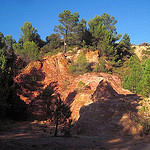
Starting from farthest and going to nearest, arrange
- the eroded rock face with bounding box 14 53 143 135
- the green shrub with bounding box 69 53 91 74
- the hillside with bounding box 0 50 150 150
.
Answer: the green shrub with bounding box 69 53 91 74, the eroded rock face with bounding box 14 53 143 135, the hillside with bounding box 0 50 150 150

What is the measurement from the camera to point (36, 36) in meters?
53.3

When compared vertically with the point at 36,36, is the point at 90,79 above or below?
below

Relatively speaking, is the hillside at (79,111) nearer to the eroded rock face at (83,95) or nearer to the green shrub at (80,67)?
the eroded rock face at (83,95)

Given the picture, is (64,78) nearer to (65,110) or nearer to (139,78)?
(139,78)

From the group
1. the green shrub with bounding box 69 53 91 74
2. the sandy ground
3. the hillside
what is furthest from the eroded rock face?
the sandy ground

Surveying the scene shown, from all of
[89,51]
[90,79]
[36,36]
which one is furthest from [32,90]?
[36,36]

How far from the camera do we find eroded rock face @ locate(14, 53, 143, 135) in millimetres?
11547

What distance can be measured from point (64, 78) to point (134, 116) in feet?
64.1

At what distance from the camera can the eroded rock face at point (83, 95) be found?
11547 mm

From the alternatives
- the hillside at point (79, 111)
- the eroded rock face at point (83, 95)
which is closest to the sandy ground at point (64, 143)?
the hillside at point (79, 111)

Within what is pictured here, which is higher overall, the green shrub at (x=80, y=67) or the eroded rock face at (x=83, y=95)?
the green shrub at (x=80, y=67)

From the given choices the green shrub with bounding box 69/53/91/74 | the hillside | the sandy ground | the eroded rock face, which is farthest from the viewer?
the green shrub with bounding box 69/53/91/74

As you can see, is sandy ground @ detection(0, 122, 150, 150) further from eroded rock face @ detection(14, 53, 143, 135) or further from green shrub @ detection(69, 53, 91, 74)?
green shrub @ detection(69, 53, 91, 74)

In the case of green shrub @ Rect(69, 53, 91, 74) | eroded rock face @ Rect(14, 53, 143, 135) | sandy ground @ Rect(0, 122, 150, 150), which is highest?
green shrub @ Rect(69, 53, 91, 74)
